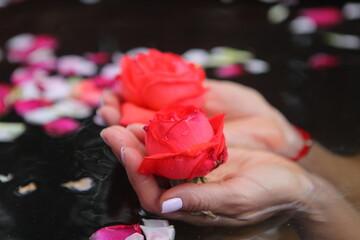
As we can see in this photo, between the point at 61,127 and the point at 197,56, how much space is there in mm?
590

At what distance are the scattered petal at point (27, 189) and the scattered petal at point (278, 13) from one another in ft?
3.84

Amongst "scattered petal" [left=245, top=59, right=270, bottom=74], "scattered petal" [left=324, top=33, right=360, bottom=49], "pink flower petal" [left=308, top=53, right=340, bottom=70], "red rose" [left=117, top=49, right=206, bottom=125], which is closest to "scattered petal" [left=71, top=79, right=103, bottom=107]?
"red rose" [left=117, top=49, right=206, bottom=125]

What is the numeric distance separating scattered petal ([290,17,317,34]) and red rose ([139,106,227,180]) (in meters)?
1.12

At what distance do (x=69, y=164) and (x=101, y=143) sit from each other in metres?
0.10

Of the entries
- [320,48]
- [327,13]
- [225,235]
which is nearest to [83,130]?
[225,235]

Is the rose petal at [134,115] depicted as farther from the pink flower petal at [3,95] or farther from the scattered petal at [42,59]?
the scattered petal at [42,59]

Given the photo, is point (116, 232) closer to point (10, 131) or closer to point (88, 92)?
point (10, 131)

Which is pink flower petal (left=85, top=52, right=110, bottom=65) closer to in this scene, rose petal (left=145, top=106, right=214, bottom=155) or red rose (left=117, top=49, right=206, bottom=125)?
red rose (left=117, top=49, right=206, bottom=125)

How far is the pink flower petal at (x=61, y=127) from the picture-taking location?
1503 mm

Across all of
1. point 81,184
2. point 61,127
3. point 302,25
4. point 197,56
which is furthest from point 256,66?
point 81,184

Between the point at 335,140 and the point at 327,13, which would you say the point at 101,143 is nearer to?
the point at 335,140

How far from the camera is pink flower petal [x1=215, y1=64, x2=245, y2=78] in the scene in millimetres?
1790

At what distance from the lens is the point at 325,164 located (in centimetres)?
140

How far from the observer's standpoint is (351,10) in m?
2.15
